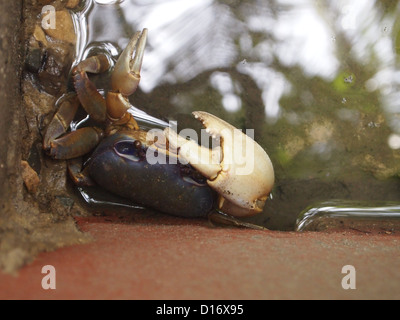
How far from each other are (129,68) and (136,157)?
41cm

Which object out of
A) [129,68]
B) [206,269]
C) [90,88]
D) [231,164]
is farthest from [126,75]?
[206,269]

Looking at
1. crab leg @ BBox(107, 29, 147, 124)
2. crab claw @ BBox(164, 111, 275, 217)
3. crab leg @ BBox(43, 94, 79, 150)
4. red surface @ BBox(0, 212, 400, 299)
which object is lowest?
red surface @ BBox(0, 212, 400, 299)

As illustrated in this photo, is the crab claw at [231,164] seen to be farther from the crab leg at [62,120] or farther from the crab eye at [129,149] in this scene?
the crab leg at [62,120]

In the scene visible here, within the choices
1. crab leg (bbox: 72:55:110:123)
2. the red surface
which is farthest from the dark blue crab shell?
the red surface

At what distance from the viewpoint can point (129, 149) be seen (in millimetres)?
2088

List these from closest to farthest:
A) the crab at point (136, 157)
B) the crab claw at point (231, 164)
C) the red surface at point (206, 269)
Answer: the red surface at point (206, 269), the crab claw at point (231, 164), the crab at point (136, 157)

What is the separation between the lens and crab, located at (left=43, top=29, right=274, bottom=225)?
6.63 feet

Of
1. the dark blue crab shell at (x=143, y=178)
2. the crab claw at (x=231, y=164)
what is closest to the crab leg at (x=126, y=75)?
the dark blue crab shell at (x=143, y=178)

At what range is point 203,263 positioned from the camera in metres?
1.30

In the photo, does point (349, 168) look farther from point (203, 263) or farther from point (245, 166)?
point (203, 263)

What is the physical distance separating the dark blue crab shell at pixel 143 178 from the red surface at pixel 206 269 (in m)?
0.43

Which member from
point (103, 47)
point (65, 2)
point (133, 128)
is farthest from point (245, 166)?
point (65, 2)

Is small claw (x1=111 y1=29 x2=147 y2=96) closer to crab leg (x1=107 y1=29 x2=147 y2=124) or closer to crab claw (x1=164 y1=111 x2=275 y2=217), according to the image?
crab leg (x1=107 y1=29 x2=147 y2=124)

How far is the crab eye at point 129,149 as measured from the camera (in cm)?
207
